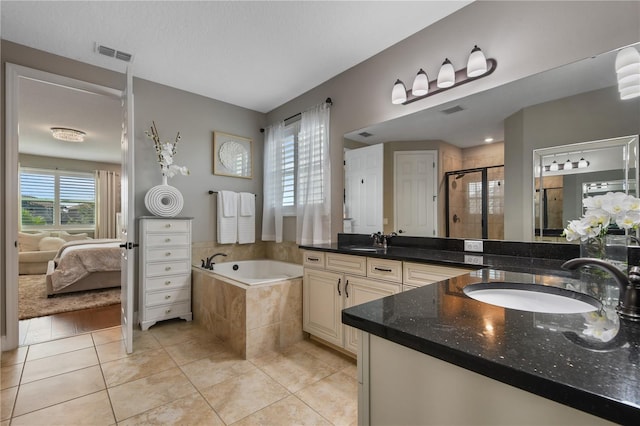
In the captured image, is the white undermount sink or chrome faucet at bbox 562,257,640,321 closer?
chrome faucet at bbox 562,257,640,321

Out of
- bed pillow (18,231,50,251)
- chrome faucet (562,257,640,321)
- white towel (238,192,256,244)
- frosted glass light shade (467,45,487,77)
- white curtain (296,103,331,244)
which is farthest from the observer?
bed pillow (18,231,50,251)

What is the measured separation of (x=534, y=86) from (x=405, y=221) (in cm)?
122

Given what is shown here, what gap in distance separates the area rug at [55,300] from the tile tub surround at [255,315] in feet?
6.73

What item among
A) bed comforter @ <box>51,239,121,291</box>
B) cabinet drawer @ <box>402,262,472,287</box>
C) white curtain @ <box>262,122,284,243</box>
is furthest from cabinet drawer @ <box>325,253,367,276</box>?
bed comforter @ <box>51,239,121,291</box>

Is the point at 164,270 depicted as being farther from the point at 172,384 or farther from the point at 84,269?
the point at 84,269

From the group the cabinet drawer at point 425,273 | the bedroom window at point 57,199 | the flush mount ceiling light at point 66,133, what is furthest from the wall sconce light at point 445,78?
the bedroom window at point 57,199

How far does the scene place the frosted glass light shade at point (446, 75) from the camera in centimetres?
207

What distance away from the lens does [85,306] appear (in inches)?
144

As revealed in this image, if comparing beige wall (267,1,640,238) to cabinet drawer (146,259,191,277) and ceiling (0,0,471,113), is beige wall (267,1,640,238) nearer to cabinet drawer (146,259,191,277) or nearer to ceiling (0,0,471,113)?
ceiling (0,0,471,113)

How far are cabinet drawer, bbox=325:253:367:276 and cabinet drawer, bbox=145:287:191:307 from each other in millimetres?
1695

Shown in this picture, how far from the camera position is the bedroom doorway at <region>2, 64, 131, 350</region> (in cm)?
251

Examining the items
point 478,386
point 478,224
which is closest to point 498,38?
point 478,224

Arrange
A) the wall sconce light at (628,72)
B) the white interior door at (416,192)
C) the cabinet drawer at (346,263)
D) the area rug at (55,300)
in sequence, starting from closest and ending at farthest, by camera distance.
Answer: the wall sconce light at (628,72), the cabinet drawer at (346,263), the white interior door at (416,192), the area rug at (55,300)

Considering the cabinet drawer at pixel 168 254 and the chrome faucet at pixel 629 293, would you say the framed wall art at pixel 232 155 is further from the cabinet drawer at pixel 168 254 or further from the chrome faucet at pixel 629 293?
the chrome faucet at pixel 629 293
